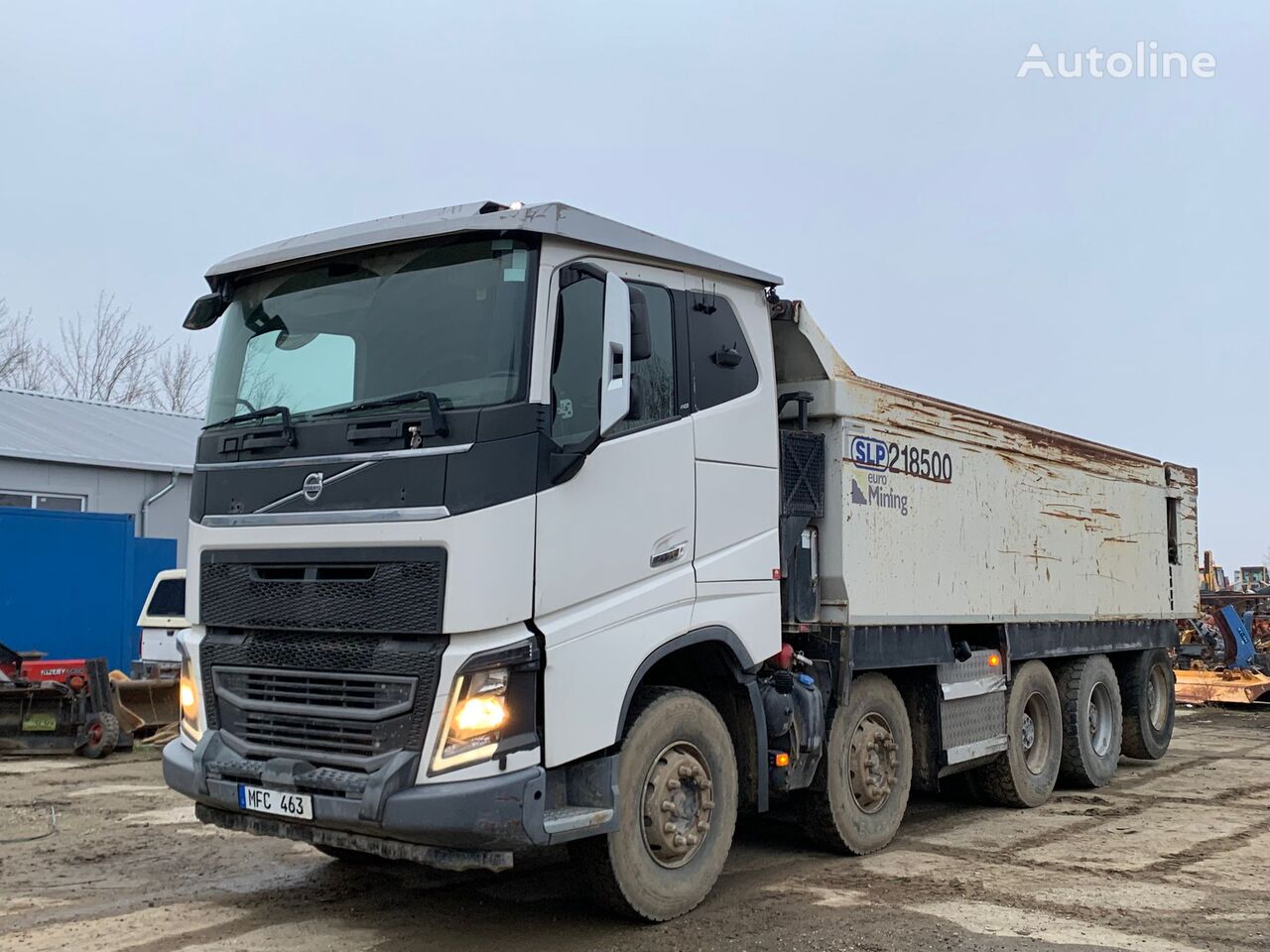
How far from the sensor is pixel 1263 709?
18406mm

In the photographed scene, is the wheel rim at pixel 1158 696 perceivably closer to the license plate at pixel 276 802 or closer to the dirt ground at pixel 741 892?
the dirt ground at pixel 741 892

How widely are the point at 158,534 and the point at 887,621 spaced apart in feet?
53.4

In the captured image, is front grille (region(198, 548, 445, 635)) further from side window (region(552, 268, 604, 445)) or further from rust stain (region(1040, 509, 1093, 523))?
rust stain (region(1040, 509, 1093, 523))

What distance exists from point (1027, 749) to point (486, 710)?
6.44 meters

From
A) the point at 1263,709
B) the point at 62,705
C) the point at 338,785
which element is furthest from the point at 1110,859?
the point at 1263,709

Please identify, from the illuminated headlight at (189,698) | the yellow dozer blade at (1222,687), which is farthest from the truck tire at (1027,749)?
the yellow dozer blade at (1222,687)

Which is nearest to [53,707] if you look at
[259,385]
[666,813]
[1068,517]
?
[259,385]

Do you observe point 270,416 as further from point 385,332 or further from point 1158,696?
point 1158,696

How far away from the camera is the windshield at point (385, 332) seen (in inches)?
216

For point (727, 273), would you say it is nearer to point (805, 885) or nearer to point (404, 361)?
point (404, 361)

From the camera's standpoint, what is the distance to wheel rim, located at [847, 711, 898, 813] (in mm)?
7754

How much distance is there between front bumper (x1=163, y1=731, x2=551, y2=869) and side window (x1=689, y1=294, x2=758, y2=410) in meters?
2.24

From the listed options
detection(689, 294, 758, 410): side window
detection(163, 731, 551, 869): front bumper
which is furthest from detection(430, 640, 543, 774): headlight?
detection(689, 294, 758, 410): side window

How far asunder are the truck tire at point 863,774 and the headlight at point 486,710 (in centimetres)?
277
